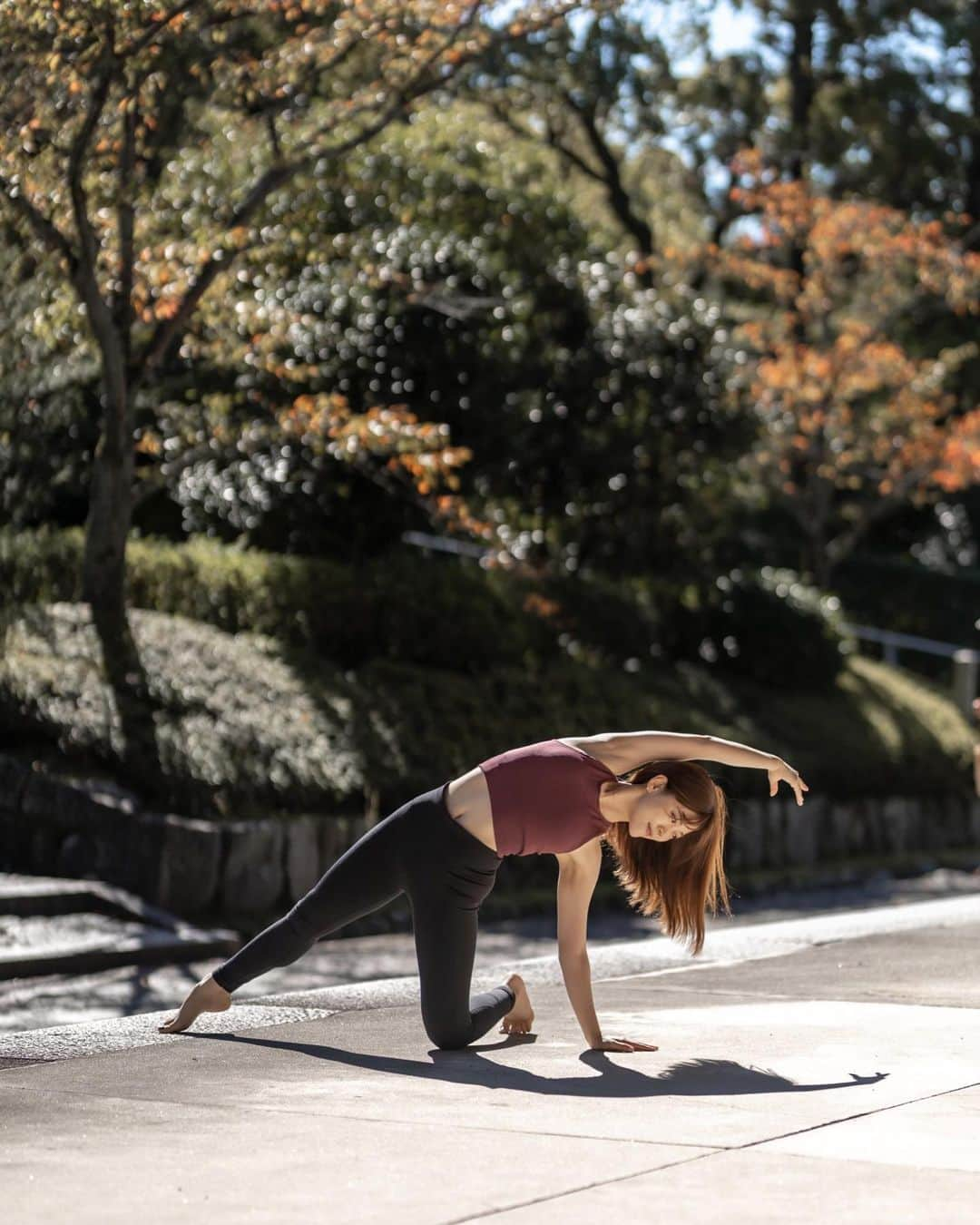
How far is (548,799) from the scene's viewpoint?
20.7 feet

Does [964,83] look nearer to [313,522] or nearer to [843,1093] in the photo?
[313,522]

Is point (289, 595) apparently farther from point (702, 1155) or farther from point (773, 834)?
point (702, 1155)

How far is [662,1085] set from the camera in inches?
236

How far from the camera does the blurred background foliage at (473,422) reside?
14.8m

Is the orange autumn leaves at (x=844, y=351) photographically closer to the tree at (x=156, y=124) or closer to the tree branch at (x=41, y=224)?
the tree at (x=156, y=124)

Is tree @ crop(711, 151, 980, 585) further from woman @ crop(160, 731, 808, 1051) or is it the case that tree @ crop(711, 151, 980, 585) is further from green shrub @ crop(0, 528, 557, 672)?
woman @ crop(160, 731, 808, 1051)

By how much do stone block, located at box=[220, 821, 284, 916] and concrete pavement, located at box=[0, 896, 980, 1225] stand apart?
3.08m

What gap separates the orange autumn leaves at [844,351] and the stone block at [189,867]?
40.6ft

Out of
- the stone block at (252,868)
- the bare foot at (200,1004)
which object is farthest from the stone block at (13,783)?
the bare foot at (200,1004)

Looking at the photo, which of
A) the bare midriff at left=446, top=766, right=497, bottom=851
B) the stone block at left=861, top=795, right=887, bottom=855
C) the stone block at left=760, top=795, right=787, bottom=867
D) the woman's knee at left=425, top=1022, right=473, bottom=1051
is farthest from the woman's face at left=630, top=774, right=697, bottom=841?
the stone block at left=861, top=795, right=887, bottom=855

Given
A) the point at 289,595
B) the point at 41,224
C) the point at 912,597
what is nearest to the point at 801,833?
the point at 289,595

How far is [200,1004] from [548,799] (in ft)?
5.03

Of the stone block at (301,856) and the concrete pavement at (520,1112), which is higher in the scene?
the stone block at (301,856)

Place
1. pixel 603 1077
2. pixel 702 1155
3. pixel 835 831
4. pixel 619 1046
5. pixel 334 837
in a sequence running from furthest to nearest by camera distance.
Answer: pixel 835 831 → pixel 334 837 → pixel 619 1046 → pixel 603 1077 → pixel 702 1155
